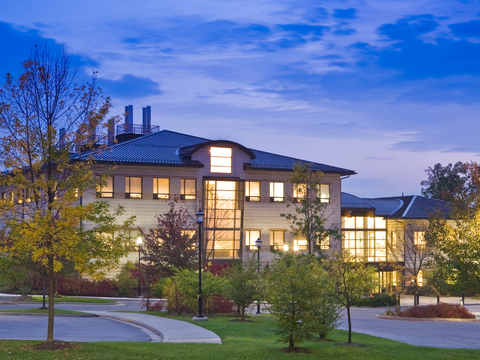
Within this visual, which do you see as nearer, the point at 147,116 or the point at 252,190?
the point at 252,190

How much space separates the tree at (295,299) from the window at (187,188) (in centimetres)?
3269

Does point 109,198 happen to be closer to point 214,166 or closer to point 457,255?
point 214,166

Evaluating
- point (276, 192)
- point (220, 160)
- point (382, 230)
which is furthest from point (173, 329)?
point (382, 230)

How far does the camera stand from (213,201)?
48.9m

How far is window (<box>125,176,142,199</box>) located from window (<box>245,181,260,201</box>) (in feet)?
31.1

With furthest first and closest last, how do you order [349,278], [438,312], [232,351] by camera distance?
[438,312], [349,278], [232,351]

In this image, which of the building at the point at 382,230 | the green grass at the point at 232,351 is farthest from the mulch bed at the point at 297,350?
the building at the point at 382,230

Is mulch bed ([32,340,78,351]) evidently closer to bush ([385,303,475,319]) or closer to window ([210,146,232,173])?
bush ([385,303,475,319])

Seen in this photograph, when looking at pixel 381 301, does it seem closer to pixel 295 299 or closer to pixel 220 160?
pixel 220 160

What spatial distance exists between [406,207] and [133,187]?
2702 cm

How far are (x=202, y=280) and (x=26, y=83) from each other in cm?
1407

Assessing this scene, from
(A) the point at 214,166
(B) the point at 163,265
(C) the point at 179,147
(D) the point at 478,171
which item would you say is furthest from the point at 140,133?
(D) the point at 478,171

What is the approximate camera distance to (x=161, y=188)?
48031mm

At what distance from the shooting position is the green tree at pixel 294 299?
1548 cm
